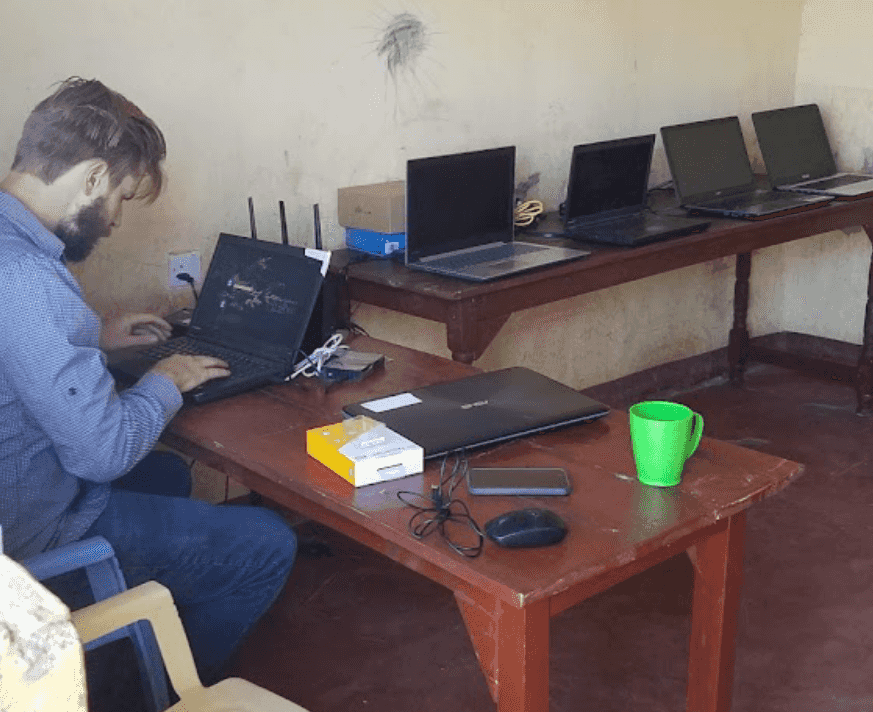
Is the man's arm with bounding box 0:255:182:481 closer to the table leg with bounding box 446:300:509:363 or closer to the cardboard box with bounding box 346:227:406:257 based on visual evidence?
the table leg with bounding box 446:300:509:363

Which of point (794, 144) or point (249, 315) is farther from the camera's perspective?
point (794, 144)

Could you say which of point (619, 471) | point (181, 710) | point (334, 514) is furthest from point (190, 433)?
point (619, 471)

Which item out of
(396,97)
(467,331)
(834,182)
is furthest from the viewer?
(834,182)

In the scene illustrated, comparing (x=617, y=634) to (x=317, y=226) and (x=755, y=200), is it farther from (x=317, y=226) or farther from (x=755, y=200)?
(x=755, y=200)

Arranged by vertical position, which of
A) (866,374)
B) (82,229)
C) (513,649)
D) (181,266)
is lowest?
(866,374)

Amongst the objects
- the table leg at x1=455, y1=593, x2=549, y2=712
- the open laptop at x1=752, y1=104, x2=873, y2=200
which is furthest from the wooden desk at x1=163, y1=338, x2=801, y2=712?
the open laptop at x1=752, y1=104, x2=873, y2=200

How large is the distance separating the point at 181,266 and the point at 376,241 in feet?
1.66

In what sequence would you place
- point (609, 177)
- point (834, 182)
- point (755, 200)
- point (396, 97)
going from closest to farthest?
point (396, 97) < point (609, 177) < point (755, 200) < point (834, 182)

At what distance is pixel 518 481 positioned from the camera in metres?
1.67

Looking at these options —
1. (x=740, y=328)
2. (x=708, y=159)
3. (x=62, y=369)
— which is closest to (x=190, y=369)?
(x=62, y=369)

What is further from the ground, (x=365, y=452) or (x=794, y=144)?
(x=794, y=144)

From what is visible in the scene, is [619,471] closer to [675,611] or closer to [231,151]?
[675,611]

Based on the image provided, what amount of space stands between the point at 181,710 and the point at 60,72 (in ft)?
5.00

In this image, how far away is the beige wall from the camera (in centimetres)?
266
